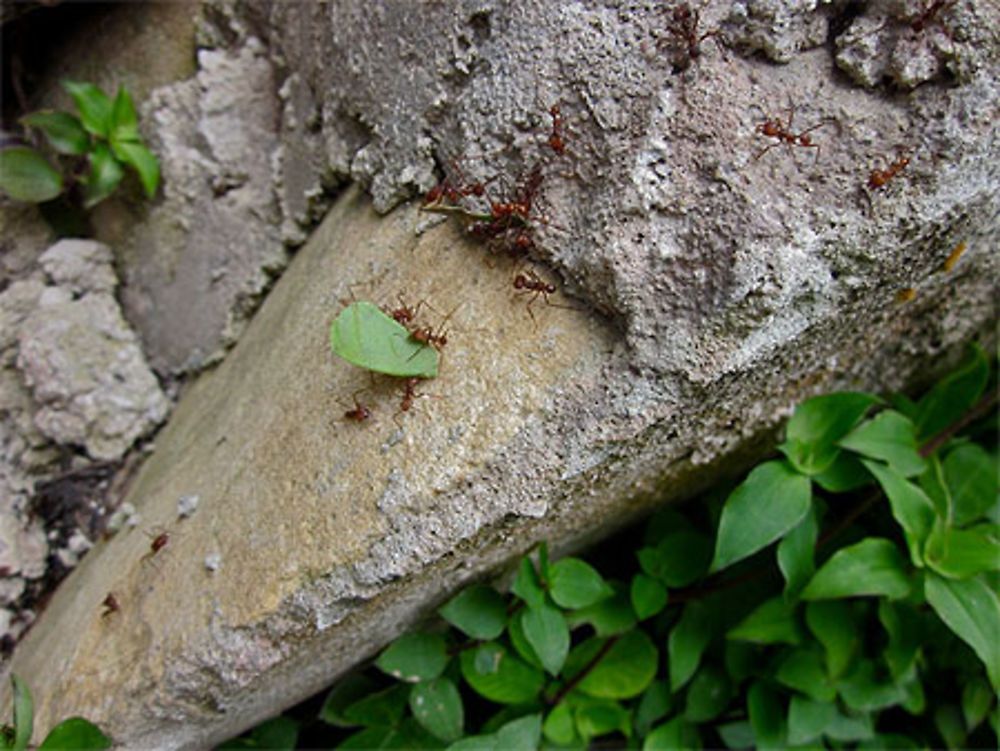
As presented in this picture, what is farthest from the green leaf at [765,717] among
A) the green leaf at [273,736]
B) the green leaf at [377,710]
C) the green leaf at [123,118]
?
the green leaf at [123,118]

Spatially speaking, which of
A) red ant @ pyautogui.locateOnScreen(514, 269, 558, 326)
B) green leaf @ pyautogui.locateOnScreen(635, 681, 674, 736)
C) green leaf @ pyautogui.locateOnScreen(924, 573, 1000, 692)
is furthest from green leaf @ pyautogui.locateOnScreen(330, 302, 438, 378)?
green leaf @ pyautogui.locateOnScreen(924, 573, 1000, 692)

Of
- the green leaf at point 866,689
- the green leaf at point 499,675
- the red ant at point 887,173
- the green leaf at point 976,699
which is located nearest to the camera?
the red ant at point 887,173

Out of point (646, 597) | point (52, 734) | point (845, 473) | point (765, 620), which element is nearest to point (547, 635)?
point (646, 597)

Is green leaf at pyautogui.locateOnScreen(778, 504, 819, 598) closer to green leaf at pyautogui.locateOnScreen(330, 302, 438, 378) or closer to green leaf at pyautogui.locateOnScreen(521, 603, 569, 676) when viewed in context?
green leaf at pyautogui.locateOnScreen(521, 603, 569, 676)

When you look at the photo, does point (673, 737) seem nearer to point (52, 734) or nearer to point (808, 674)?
point (808, 674)

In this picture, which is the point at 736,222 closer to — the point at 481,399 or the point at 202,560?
the point at 481,399

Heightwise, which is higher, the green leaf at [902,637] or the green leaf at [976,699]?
the green leaf at [902,637]

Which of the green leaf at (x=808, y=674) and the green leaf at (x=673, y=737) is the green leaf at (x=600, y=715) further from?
the green leaf at (x=808, y=674)
